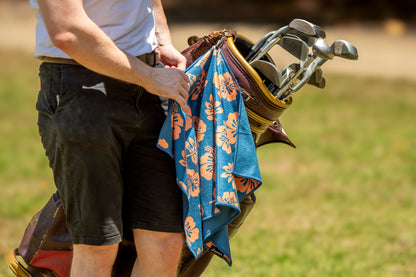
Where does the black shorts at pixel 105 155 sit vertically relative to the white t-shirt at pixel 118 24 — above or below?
below

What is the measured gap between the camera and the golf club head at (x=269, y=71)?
229 centimetres

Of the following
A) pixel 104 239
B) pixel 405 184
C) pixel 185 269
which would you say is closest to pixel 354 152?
pixel 405 184

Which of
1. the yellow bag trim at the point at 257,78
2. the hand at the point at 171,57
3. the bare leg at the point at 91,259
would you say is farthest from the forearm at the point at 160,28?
the bare leg at the point at 91,259

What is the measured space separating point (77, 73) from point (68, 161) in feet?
1.01

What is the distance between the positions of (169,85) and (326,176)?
3896 millimetres

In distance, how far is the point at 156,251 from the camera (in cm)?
224

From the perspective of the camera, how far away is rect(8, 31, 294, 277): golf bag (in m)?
2.38

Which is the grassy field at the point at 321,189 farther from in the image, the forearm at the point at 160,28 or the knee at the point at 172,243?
the forearm at the point at 160,28

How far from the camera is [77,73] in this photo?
2.11 m

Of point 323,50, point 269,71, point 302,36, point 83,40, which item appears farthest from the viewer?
point 302,36

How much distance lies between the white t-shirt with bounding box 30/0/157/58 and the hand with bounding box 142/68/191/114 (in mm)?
144

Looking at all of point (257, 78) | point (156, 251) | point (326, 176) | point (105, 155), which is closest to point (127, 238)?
point (156, 251)

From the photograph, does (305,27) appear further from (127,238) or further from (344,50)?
(127,238)

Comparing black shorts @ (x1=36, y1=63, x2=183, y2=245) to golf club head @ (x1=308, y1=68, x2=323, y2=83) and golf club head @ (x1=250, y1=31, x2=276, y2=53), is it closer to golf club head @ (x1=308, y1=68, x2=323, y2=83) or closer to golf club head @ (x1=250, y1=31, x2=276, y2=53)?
golf club head @ (x1=250, y1=31, x2=276, y2=53)
